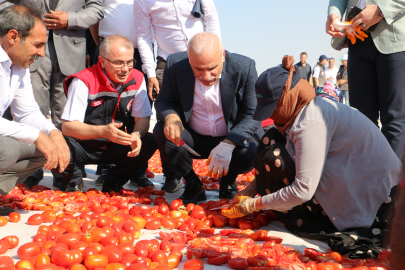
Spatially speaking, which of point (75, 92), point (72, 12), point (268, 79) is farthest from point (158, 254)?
point (72, 12)

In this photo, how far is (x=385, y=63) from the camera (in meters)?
2.97

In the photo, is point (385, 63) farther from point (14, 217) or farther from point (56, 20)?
point (56, 20)

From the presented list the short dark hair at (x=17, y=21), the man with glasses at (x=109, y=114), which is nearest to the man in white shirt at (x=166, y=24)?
the man with glasses at (x=109, y=114)

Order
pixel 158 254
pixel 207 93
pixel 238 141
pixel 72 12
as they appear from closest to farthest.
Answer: pixel 158 254
pixel 238 141
pixel 207 93
pixel 72 12

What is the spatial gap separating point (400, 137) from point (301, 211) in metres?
1.04

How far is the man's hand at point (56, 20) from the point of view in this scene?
4.00 metres

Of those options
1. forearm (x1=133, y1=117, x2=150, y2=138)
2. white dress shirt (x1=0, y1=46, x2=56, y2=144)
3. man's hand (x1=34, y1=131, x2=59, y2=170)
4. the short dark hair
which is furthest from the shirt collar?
forearm (x1=133, y1=117, x2=150, y2=138)

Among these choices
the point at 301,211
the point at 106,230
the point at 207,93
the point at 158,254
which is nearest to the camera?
the point at 158,254

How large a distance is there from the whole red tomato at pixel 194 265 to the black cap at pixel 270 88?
3.31 ft

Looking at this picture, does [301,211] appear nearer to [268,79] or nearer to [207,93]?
[268,79]

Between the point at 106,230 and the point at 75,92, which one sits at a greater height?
the point at 75,92

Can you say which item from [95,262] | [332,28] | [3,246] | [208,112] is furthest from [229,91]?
[3,246]

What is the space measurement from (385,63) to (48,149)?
8.99ft

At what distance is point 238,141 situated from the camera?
339 cm
